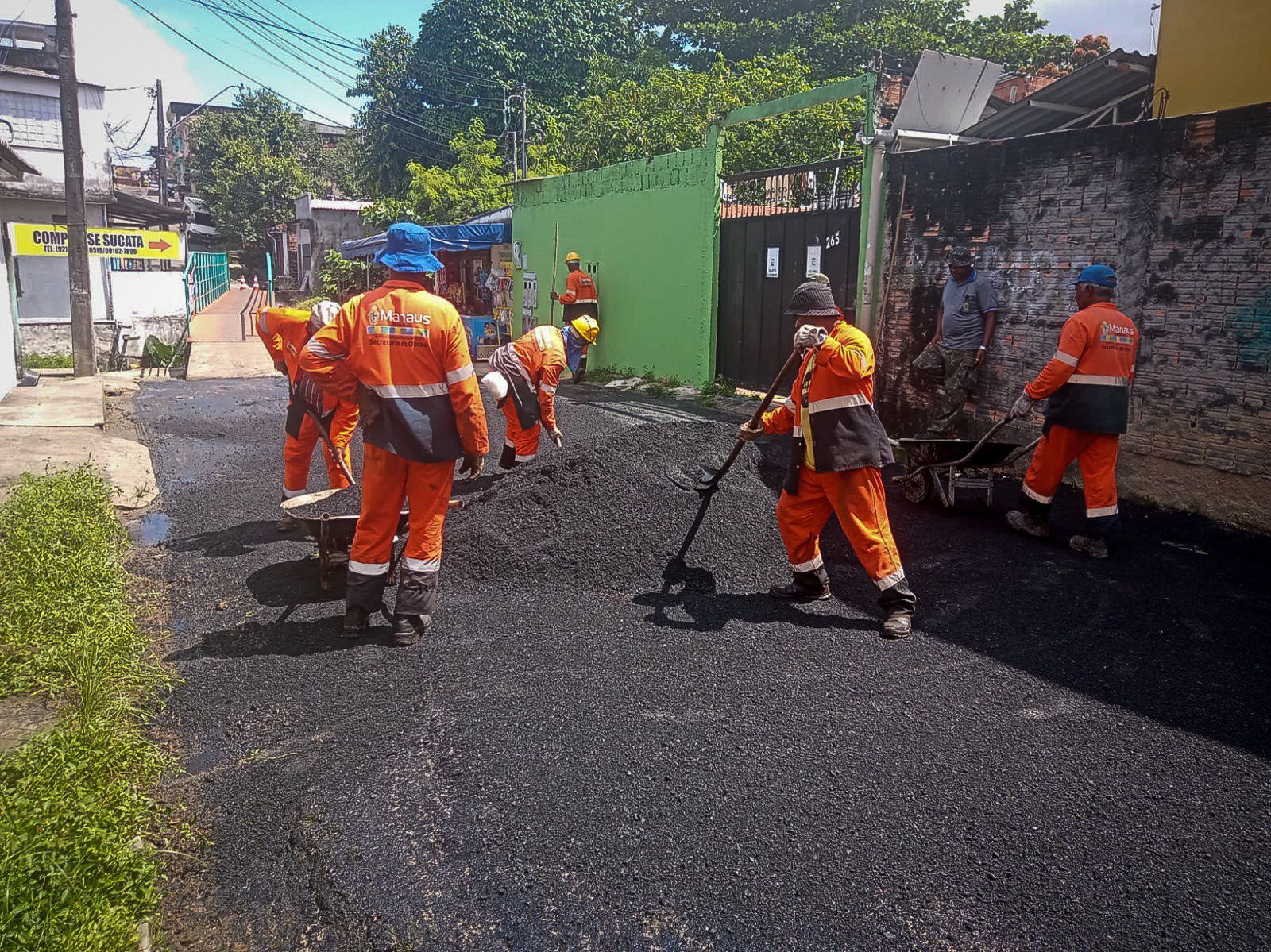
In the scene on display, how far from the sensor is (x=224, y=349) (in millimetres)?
17688

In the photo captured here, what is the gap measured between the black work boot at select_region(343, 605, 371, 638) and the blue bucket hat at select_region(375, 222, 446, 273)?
166 cm

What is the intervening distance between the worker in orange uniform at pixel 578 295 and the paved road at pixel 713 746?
27.2 ft

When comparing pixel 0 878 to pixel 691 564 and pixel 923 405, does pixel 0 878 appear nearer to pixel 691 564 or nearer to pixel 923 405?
pixel 691 564

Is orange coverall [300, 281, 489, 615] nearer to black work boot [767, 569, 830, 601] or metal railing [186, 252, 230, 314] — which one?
black work boot [767, 569, 830, 601]

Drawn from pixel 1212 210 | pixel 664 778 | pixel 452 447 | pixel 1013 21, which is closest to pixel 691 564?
pixel 452 447

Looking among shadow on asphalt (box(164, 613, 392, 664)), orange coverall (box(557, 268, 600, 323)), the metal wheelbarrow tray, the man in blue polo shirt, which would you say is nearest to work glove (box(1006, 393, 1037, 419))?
the man in blue polo shirt

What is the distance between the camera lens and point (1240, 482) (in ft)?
20.0

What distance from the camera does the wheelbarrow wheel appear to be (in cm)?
654

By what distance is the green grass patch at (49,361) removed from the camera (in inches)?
631

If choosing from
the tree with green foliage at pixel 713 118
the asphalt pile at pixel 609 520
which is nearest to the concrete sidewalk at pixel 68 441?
the asphalt pile at pixel 609 520

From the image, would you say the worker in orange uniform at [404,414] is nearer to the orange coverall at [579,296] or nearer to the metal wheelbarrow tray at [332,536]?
the metal wheelbarrow tray at [332,536]

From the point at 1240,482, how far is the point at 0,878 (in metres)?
6.84

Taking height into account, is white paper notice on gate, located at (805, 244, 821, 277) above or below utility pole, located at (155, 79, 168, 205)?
below

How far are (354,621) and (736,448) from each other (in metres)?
2.26
